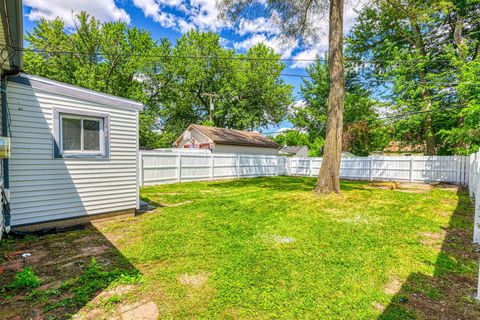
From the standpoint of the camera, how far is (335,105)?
7.59 m

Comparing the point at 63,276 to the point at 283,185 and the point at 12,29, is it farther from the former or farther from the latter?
the point at 283,185

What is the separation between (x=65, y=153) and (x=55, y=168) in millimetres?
322

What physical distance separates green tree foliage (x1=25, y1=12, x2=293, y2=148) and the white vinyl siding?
15.3 m

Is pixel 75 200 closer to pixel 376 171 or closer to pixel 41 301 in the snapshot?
pixel 41 301

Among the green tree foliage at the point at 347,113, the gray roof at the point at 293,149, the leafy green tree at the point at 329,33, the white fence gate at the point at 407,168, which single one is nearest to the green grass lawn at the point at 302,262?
the leafy green tree at the point at 329,33

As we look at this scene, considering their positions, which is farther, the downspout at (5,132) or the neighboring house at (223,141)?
the neighboring house at (223,141)

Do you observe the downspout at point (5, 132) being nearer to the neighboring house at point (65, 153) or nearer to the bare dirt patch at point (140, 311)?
the neighboring house at point (65, 153)

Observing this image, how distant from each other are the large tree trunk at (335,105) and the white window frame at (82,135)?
6.16 metres

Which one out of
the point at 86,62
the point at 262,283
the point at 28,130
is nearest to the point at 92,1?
the point at 86,62

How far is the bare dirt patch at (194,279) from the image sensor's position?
2.64 m

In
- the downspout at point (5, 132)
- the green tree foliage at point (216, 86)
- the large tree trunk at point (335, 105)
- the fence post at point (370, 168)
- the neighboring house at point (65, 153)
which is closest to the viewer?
the downspout at point (5, 132)

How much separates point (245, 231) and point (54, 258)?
9.53 ft

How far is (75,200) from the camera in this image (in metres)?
4.77

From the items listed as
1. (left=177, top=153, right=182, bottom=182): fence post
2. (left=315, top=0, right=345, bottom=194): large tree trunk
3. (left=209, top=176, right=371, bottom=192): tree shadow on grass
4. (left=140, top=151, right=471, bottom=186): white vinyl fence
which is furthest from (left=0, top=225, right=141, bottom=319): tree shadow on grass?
(left=177, top=153, right=182, bottom=182): fence post
